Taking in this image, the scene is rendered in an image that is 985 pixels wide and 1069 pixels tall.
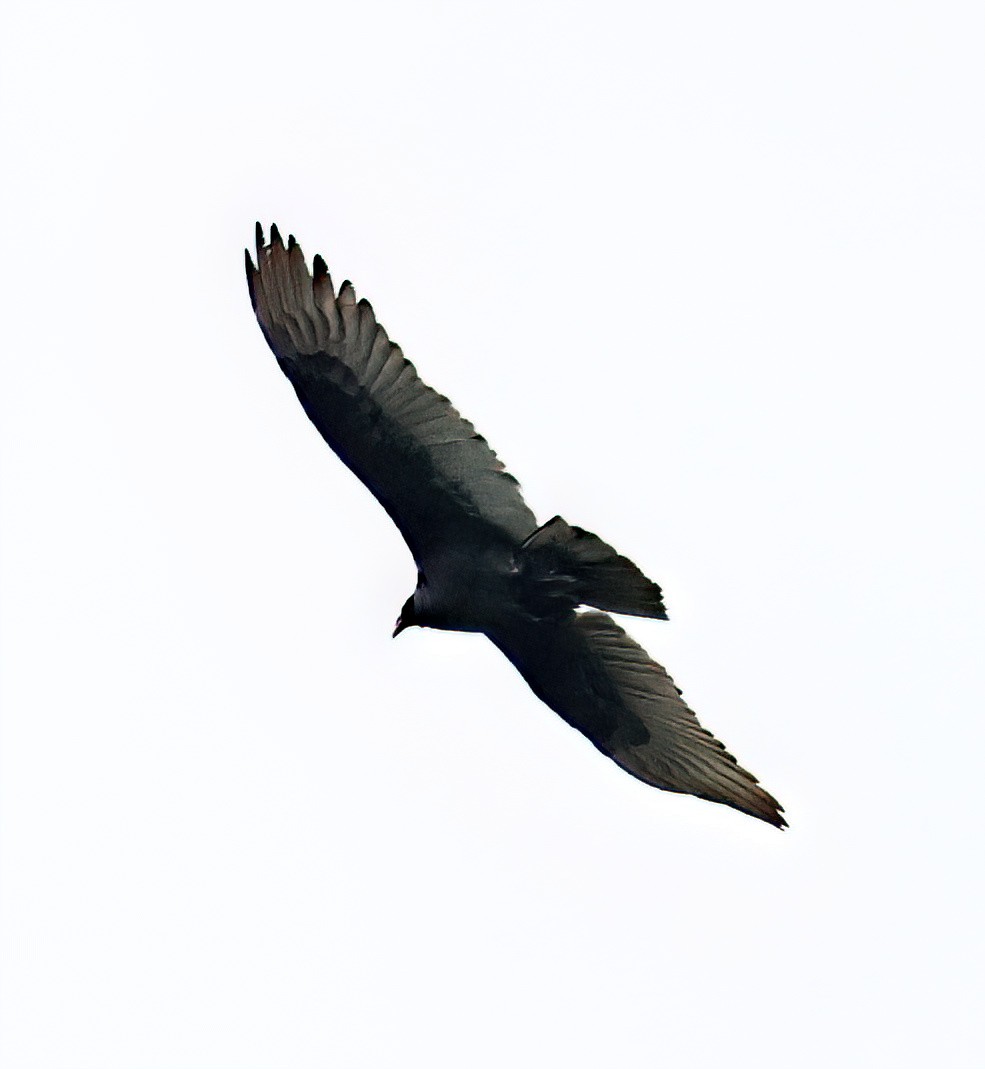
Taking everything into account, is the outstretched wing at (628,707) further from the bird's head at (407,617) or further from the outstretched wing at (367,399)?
the outstretched wing at (367,399)

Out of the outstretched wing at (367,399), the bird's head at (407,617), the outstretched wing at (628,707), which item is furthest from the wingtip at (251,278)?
the outstretched wing at (628,707)

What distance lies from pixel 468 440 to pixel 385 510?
2.40ft

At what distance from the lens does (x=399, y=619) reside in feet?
48.8

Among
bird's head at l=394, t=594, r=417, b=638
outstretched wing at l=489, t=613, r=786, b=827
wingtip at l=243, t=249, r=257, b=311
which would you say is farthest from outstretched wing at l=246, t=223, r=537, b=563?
outstretched wing at l=489, t=613, r=786, b=827

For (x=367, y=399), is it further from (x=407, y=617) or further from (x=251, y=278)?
(x=407, y=617)

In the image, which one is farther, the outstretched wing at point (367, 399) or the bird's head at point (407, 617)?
the bird's head at point (407, 617)

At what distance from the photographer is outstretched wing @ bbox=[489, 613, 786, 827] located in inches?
576

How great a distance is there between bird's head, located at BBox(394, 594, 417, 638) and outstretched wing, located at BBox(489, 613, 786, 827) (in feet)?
1.48

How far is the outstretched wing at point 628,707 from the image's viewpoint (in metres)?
14.6

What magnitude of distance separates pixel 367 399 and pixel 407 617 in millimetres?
1528

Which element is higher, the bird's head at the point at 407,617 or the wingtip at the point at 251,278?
the wingtip at the point at 251,278

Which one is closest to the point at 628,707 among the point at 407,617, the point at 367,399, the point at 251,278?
the point at 407,617

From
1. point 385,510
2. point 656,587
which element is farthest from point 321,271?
point 656,587

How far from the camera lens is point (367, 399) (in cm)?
1378
